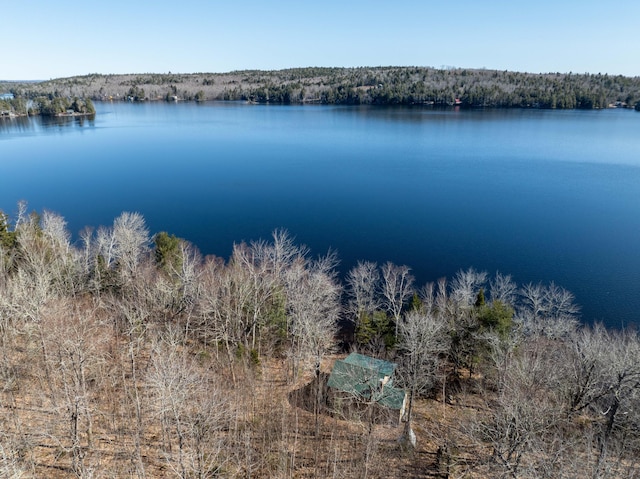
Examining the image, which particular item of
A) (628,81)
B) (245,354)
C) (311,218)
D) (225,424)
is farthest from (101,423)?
(628,81)

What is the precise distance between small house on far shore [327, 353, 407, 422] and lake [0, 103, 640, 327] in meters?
18.5

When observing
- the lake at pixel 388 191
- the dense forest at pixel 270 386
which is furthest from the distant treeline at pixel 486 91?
the dense forest at pixel 270 386

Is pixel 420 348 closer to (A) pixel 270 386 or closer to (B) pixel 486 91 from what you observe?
(A) pixel 270 386

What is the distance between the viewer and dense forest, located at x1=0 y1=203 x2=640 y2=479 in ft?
52.3

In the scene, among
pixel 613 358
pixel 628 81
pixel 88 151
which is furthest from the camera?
pixel 628 81

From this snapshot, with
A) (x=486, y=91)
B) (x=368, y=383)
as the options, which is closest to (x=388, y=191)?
(x=368, y=383)

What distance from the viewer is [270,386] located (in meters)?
24.2

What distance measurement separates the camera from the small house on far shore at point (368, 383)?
21.8 m

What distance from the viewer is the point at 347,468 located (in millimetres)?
17719

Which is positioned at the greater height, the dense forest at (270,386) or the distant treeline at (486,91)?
the distant treeline at (486,91)

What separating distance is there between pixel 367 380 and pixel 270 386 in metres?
5.92

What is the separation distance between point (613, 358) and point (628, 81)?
701ft

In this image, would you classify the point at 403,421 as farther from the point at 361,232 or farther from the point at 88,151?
the point at 88,151

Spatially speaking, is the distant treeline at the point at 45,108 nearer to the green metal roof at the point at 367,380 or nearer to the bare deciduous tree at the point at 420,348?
the green metal roof at the point at 367,380
